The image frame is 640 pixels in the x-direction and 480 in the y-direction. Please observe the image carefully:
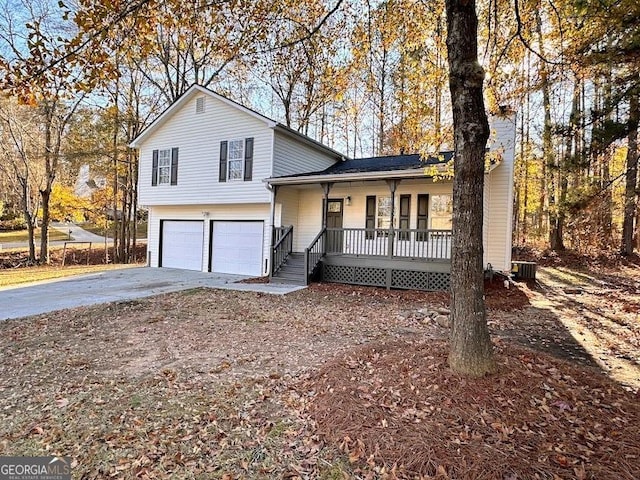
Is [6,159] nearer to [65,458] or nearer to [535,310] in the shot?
[65,458]

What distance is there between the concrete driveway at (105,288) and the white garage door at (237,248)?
62 cm

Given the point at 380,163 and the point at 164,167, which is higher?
the point at 380,163

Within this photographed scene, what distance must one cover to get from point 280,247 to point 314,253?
4.22 ft

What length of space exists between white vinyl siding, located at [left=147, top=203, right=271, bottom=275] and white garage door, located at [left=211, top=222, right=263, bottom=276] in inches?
9.2

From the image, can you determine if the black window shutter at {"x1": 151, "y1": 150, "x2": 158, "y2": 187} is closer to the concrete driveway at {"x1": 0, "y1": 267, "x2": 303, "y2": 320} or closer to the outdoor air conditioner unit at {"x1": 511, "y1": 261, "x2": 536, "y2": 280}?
the concrete driveway at {"x1": 0, "y1": 267, "x2": 303, "y2": 320}

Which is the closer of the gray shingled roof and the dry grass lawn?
the dry grass lawn

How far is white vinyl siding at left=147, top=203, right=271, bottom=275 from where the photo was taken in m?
13.7

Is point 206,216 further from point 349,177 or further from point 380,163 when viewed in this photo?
point 380,163

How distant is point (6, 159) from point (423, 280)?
21.1 meters

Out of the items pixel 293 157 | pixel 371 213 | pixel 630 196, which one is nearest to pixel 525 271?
pixel 630 196

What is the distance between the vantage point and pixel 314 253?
467 inches

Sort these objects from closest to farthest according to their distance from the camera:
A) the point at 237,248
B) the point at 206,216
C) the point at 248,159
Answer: the point at 248,159
the point at 237,248
the point at 206,216

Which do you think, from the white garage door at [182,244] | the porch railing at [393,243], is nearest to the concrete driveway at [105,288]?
the white garage door at [182,244]

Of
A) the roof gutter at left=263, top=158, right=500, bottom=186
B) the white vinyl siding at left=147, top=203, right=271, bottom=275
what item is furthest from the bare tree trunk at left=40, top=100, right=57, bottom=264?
the roof gutter at left=263, top=158, right=500, bottom=186
